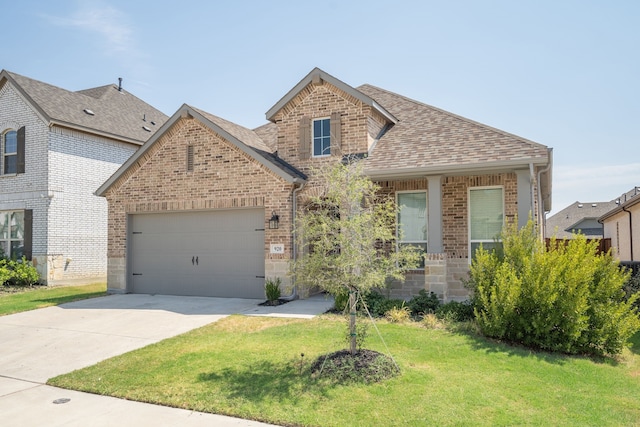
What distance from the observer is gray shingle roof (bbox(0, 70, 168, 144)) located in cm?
1800

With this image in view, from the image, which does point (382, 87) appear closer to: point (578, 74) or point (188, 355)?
point (578, 74)

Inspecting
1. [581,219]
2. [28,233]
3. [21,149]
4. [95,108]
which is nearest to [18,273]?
[28,233]

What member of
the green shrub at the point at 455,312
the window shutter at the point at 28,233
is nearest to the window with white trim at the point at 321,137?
the green shrub at the point at 455,312

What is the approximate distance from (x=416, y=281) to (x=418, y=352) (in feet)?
17.3

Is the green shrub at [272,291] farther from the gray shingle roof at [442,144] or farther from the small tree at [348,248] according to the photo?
the small tree at [348,248]

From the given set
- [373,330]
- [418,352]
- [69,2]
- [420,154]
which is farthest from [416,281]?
[69,2]

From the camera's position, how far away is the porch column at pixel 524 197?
10922 millimetres

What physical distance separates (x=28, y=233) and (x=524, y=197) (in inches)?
678

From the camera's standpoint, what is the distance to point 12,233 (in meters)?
18.6

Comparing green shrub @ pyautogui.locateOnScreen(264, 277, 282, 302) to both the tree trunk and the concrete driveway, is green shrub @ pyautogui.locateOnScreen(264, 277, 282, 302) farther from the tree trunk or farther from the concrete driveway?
the tree trunk

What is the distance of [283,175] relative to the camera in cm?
1270

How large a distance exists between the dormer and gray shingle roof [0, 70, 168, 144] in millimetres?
8744

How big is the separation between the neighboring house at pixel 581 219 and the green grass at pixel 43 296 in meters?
34.6

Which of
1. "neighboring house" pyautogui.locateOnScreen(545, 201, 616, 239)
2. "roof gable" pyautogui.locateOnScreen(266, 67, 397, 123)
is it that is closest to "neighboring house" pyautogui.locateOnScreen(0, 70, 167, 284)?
"roof gable" pyautogui.locateOnScreen(266, 67, 397, 123)
